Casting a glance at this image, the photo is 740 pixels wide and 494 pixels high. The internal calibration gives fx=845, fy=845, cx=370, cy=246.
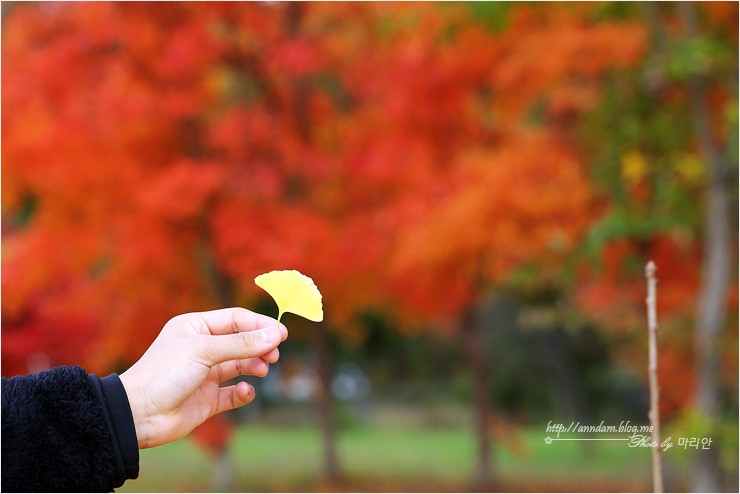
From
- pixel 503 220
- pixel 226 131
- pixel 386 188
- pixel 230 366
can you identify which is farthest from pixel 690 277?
pixel 230 366

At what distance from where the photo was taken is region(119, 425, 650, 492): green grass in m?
9.48

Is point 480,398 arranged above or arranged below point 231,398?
above

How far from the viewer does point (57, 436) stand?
86 cm

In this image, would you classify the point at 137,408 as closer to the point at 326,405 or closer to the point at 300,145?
the point at 300,145

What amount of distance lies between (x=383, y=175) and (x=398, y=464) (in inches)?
223

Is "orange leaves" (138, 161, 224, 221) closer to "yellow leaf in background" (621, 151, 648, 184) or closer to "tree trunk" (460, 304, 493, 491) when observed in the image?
"yellow leaf in background" (621, 151, 648, 184)

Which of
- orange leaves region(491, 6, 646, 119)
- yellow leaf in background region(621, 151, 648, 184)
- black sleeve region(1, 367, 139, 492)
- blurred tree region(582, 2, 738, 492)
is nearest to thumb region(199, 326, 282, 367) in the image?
black sleeve region(1, 367, 139, 492)

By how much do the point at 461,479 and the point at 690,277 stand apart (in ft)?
13.7

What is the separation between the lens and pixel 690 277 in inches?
273

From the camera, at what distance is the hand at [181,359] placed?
93 cm

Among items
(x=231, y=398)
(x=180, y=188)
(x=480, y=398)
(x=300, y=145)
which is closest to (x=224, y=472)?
(x=480, y=398)

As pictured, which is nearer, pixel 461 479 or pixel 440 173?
pixel 440 173

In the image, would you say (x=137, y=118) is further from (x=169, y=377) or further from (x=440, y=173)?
(x=169, y=377)

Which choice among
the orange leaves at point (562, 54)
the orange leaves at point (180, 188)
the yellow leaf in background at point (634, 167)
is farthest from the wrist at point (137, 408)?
the orange leaves at point (180, 188)
